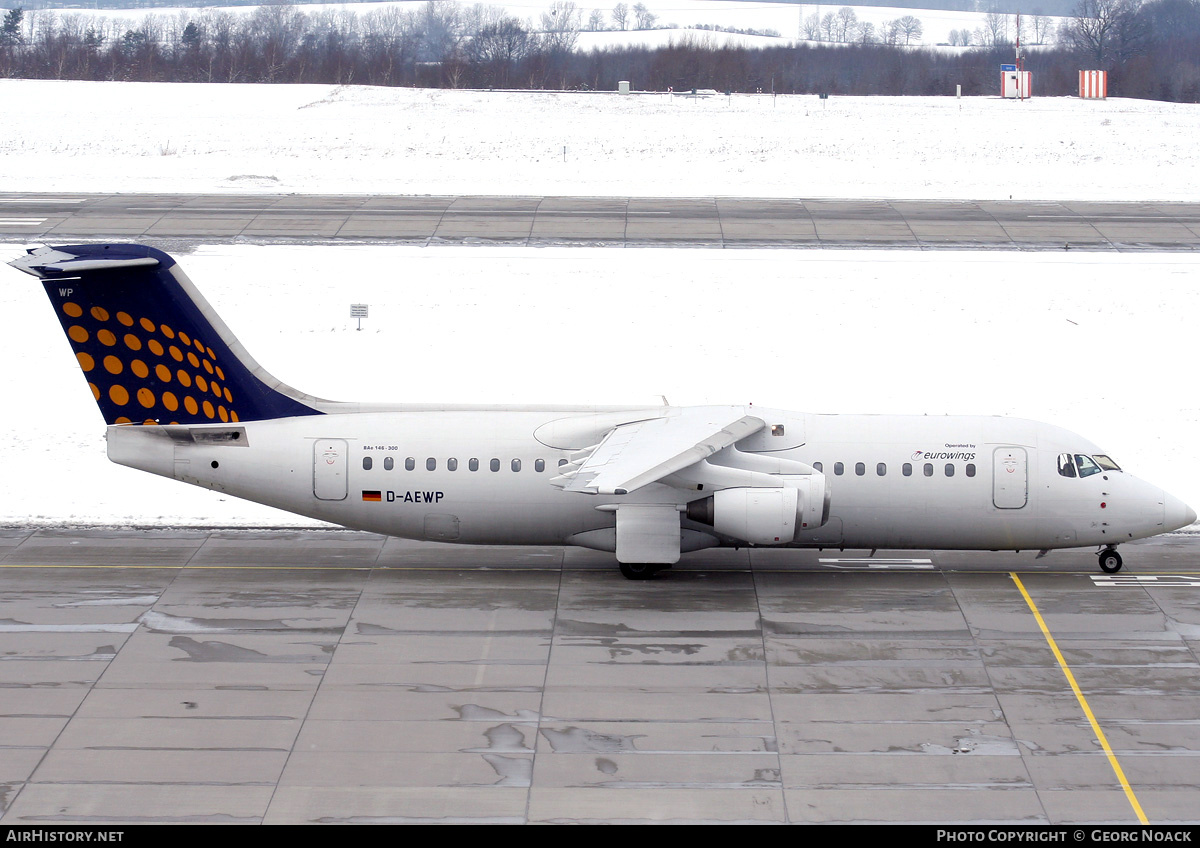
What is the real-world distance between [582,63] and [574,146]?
45838 mm

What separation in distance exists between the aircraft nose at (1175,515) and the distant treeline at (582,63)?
73313mm

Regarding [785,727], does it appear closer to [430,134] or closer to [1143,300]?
[1143,300]

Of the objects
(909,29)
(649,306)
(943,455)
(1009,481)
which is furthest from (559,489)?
(909,29)

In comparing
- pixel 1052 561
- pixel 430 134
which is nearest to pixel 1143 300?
pixel 1052 561

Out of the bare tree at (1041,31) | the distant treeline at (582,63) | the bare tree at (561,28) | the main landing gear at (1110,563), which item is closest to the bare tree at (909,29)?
the bare tree at (1041,31)

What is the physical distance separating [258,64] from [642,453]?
3287 inches

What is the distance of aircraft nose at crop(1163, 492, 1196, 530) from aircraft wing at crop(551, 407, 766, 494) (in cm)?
→ 812

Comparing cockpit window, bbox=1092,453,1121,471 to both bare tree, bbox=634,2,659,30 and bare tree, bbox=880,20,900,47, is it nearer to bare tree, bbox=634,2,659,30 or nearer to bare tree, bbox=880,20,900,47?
bare tree, bbox=880,20,900,47

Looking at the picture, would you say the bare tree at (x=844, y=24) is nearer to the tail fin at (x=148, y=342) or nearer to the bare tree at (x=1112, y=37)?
the bare tree at (x=1112, y=37)

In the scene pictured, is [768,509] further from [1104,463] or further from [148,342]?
[148,342]

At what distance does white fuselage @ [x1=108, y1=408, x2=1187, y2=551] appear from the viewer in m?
25.0

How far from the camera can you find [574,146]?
66.8 m

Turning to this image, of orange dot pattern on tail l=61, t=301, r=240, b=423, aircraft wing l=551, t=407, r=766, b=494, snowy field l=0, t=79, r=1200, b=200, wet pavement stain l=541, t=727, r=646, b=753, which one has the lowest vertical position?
wet pavement stain l=541, t=727, r=646, b=753

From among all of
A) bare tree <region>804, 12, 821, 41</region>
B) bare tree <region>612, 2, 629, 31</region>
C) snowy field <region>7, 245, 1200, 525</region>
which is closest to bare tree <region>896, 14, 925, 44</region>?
bare tree <region>804, 12, 821, 41</region>
